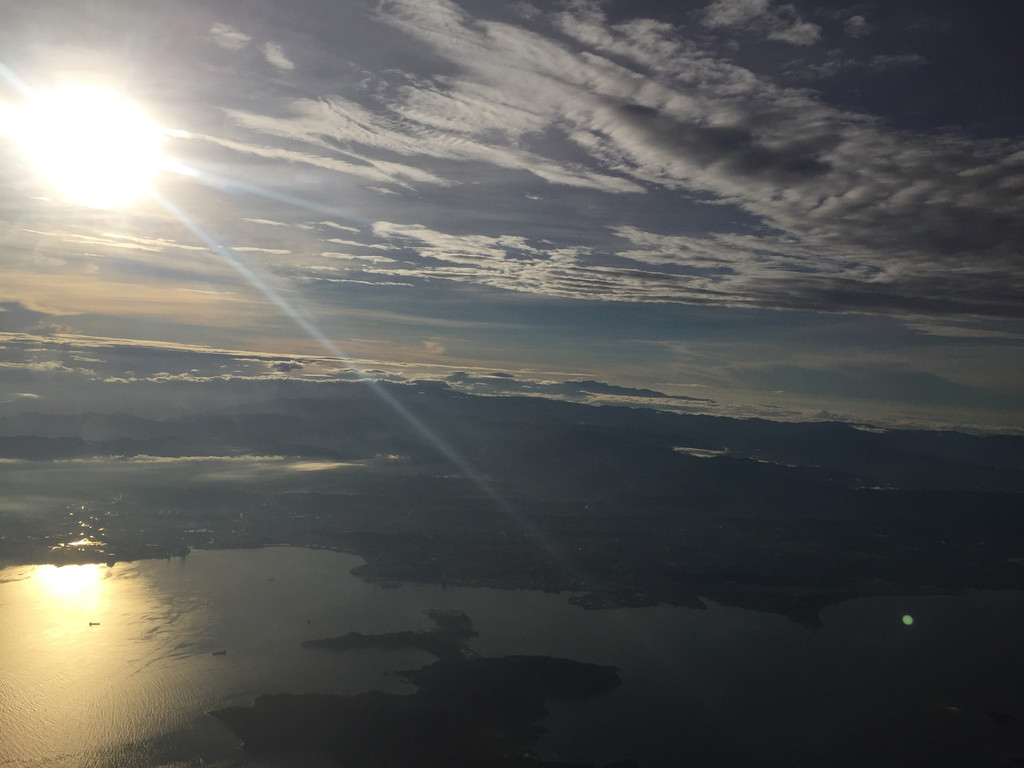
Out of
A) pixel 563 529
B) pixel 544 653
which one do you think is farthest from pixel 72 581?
pixel 563 529

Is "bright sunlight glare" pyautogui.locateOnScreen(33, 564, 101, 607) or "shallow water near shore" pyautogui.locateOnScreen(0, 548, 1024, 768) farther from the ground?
"shallow water near shore" pyautogui.locateOnScreen(0, 548, 1024, 768)

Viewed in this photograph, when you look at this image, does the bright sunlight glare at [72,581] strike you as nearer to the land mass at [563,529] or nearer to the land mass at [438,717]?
the land mass at [563,529]

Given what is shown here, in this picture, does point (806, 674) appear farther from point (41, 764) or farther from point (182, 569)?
point (182, 569)

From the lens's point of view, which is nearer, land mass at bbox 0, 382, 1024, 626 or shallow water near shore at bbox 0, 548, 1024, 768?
shallow water near shore at bbox 0, 548, 1024, 768

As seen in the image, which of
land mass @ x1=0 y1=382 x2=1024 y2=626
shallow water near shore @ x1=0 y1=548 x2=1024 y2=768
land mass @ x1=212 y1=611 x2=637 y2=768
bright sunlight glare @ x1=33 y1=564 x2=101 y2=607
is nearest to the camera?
land mass @ x1=212 y1=611 x2=637 y2=768

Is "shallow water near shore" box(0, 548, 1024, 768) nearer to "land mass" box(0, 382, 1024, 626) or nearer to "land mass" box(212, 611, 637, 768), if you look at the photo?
"land mass" box(212, 611, 637, 768)

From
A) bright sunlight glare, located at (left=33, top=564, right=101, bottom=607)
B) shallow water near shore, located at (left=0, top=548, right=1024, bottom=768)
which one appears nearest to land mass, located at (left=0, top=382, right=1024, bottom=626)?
bright sunlight glare, located at (left=33, top=564, right=101, bottom=607)

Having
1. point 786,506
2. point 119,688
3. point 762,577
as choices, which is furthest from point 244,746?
point 786,506

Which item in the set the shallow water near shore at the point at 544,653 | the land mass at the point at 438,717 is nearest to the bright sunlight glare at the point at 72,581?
the shallow water near shore at the point at 544,653
